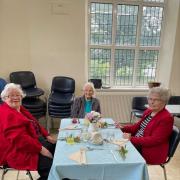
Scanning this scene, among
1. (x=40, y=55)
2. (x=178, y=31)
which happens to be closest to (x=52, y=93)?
(x=40, y=55)

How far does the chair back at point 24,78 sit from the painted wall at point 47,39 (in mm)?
155

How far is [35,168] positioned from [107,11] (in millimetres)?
3231

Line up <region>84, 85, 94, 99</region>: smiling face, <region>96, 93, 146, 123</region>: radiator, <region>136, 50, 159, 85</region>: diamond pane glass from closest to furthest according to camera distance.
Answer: <region>84, 85, 94, 99</region>: smiling face, <region>96, 93, 146, 123</region>: radiator, <region>136, 50, 159, 85</region>: diamond pane glass

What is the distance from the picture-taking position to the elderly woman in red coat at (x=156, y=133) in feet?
6.08

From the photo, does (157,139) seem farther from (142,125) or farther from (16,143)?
(16,143)

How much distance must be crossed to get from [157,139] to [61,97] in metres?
2.08

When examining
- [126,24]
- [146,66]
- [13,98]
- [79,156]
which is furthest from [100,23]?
[79,156]

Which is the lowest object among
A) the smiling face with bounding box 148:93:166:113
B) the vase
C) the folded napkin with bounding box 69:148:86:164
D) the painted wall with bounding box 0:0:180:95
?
the folded napkin with bounding box 69:148:86:164

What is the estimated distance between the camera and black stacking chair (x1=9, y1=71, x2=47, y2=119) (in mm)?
3424

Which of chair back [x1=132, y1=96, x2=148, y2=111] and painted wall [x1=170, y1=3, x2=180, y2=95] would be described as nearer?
chair back [x1=132, y1=96, x2=148, y2=111]

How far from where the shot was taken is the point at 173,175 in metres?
2.52

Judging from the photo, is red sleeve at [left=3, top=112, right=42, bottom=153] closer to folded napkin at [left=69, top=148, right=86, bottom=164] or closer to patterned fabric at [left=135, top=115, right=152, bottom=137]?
folded napkin at [left=69, top=148, right=86, bottom=164]

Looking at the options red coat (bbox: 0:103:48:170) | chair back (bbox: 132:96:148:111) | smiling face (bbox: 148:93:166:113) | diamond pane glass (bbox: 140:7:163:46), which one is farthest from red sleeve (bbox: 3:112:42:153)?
diamond pane glass (bbox: 140:7:163:46)

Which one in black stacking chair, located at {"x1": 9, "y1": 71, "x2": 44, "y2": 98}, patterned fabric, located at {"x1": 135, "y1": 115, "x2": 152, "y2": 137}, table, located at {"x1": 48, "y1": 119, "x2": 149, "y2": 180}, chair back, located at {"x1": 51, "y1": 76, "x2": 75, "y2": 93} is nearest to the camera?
table, located at {"x1": 48, "y1": 119, "x2": 149, "y2": 180}
